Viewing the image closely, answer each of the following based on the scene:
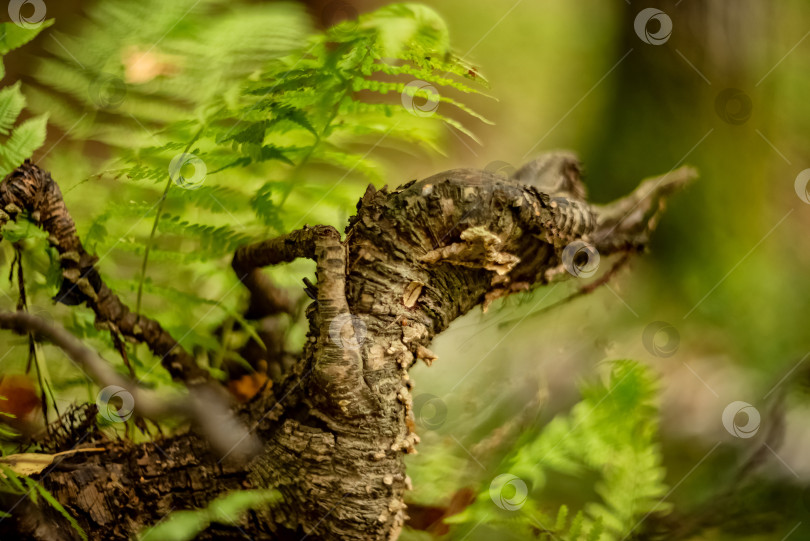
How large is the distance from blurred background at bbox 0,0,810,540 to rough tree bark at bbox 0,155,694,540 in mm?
485

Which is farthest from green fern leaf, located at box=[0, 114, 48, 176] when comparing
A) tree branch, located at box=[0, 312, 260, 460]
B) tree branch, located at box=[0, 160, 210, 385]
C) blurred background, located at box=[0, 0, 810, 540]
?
blurred background, located at box=[0, 0, 810, 540]

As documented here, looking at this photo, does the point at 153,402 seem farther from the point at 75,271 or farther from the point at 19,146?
the point at 19,146

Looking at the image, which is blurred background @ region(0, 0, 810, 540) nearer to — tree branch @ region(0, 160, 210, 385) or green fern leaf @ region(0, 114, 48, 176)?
tree branch @ region(0, 160, 210, 385)

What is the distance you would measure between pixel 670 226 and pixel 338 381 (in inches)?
52.9

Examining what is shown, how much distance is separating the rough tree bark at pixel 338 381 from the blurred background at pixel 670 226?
485 millimetres

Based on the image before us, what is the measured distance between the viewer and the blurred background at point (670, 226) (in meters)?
1.39

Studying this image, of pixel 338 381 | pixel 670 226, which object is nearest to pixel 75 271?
pixel 338 381

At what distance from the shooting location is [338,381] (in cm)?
69

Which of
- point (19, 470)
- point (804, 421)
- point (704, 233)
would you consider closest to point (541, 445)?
point (19, 470)

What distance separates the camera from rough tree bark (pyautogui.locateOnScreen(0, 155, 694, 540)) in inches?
28.0

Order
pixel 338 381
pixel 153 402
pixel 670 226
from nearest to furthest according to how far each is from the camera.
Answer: pixel 338 381, pixel 153 402, pixel 670 226

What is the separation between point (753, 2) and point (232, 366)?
171 centimetres

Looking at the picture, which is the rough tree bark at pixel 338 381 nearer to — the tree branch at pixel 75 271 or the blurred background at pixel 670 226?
the tree branch at pixel 75 271

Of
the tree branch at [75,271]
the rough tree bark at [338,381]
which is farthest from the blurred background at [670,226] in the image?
the rough tree bark at [338,381]
